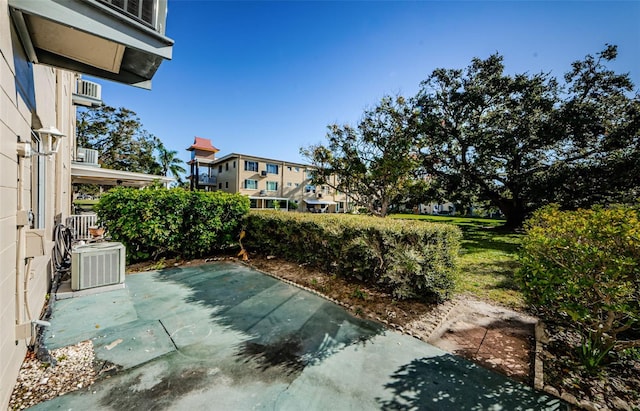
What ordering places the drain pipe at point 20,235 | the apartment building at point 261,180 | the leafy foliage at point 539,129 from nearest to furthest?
1. the drain pipe at point 20,235
2. the leafy foliage at point 539,129
3. the apartment building at point 261,180

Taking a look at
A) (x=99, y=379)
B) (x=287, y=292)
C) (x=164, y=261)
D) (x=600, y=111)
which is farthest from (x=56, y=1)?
(x=600, y=111)

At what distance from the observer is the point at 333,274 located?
5.96 metres

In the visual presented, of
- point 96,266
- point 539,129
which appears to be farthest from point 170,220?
point 539,129

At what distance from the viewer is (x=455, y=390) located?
2.50 m

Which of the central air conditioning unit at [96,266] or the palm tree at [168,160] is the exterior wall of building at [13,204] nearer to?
the central air conditioning unit at [96,266]

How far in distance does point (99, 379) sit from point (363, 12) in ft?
34.2

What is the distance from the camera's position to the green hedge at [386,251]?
4.50 metres

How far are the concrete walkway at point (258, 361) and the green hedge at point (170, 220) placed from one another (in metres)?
2.43

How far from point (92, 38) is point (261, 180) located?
26592mm

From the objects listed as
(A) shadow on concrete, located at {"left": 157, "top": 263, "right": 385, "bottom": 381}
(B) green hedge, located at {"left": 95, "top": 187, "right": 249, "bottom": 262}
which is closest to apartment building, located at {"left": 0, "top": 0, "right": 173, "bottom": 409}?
(A) shadow on concrete, located at {"left": 157, "top": 263, "right": 385, "bottom": 381}

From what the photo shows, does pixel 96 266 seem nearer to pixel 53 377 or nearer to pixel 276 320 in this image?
pixel 53 377

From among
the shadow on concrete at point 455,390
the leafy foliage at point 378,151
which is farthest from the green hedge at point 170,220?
the leafy foliage at point 378,151

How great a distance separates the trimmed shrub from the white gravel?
538 centimetres

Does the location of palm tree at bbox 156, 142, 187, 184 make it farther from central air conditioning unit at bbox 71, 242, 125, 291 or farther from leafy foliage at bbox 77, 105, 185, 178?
central air conditioning unit at bbox 71, 242, 125, 291
